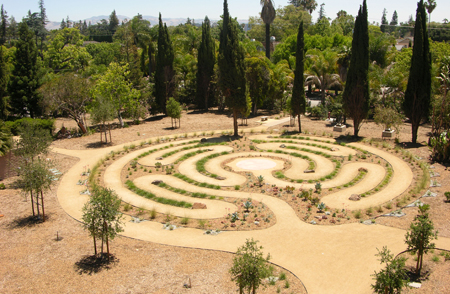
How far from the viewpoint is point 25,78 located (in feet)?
154

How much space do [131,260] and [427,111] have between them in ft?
98.8

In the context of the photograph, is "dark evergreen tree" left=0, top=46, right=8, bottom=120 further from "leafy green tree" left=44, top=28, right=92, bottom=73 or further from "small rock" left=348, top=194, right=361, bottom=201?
"small rock" left=348, top=194, right=361, bottom=201

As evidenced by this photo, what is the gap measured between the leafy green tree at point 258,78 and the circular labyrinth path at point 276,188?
12.2 meters

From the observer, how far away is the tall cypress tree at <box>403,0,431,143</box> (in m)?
33.2

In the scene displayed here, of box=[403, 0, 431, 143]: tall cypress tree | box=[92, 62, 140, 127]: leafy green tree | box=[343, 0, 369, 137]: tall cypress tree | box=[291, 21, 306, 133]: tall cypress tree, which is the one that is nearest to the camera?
box=[403, 0, 431, 143]: tall cypress tree

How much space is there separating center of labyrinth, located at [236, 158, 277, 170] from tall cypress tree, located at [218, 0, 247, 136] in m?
9.12

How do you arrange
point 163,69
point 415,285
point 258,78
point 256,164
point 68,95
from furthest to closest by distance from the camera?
1. point 163,69
2. point 258,78
3. point 68,95
4. point 256,164
5. point 415,285

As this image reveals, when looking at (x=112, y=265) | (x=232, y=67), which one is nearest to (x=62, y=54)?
(x=232, y=67)

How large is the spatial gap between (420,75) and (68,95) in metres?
36.3

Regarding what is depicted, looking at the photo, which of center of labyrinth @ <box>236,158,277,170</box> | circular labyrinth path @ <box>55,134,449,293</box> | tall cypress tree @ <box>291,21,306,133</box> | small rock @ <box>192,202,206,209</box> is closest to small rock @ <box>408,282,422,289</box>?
circular labyrinth path @ <box>55,134,449,293</box>

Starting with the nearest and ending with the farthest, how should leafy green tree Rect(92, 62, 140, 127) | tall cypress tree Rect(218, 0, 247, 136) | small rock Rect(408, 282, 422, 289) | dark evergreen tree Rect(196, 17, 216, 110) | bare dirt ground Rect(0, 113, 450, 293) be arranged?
small rock Rect(408, 282, 422, 289) < bare dirt ground Rect(0, 113, 450, 293) < tall cypress tree Rect(218, 0, 247, 136) < leafy green tree Rect(92, 62, 140, 127) < dark evergreen tree Rect(196, 17, 216, 110)

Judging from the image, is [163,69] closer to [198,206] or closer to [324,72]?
[324,72]

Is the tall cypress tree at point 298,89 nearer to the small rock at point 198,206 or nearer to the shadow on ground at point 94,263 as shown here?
the small rock at point 198,206

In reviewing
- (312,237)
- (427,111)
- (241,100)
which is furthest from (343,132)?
(312,237)
